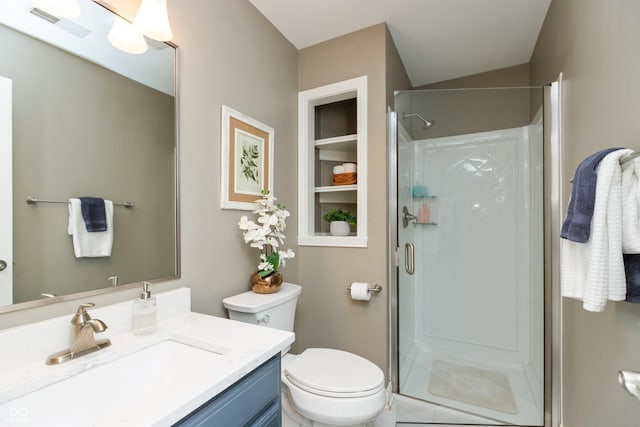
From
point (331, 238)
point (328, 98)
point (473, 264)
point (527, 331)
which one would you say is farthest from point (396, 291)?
point (328, 98)

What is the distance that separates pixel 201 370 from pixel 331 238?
4.28 feet

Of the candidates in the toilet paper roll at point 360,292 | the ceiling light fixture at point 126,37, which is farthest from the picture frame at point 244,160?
the toilet paper roll at point 360,292

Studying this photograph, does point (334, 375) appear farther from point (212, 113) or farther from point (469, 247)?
point (469, 247)

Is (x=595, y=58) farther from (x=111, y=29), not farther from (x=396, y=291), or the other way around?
(x=111, y=29)

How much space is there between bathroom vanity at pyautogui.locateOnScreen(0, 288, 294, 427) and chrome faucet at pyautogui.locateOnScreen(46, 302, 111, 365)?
23mm

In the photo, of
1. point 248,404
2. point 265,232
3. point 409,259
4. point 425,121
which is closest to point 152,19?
point 265,232

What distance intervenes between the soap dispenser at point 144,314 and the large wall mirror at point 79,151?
4.4 inches

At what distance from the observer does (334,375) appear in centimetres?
133

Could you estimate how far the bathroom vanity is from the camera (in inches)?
25.7

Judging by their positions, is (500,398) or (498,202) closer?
(500,398)

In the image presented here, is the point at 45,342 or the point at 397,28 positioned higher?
the point at 397,28

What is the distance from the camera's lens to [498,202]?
2.25 metres

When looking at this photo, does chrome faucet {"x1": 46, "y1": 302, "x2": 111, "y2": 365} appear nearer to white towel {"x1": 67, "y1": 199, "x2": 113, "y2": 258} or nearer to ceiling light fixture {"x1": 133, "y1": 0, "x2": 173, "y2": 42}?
white towel {"x1": 67, "y1": 199, "x2": 113, "y2": 258}

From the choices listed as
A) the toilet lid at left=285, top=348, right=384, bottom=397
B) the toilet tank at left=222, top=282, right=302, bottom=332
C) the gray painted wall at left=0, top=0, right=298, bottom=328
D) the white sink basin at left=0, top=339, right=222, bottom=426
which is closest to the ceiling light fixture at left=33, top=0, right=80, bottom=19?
the gray painted wall at left=0, top=0, right=298, bottom=328
